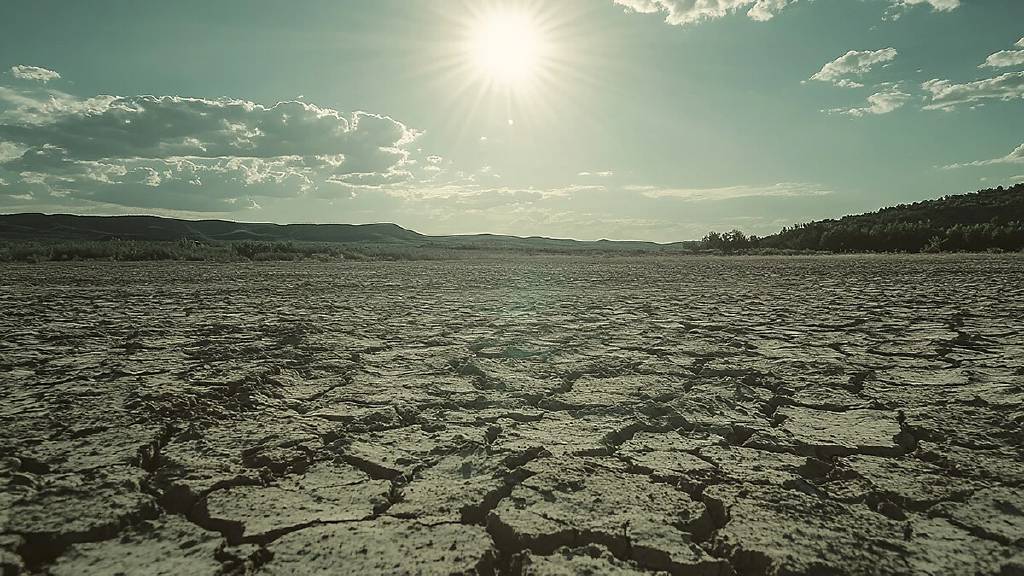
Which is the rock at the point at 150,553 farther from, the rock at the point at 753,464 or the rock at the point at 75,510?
the rock at the point at 753,464

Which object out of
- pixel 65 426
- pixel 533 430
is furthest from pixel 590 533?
pixel 65 426

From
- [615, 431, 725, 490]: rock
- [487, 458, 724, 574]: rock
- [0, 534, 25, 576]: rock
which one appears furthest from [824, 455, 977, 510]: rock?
[0, 534, 25, 576]: rock

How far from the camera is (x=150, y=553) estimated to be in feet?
4.02

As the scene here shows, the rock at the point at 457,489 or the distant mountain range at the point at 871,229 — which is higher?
the distant mountain range at the point at 871,229

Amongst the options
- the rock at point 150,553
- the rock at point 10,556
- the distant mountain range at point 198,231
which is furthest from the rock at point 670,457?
the distant mountain range at point 198,231

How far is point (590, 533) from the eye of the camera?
4.36ft

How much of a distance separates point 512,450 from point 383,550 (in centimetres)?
66

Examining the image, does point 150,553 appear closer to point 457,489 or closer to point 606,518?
point 457,489

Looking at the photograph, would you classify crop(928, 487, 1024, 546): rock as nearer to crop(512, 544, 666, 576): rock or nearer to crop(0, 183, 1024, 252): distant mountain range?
crop(512, 544, 666, 576): rock

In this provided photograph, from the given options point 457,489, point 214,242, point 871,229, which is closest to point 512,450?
point 457,489

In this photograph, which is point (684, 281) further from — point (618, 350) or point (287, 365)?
point (287, 365)

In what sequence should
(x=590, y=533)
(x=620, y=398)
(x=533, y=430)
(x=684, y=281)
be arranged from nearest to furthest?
(x=590, y=533)
(x=533, y=430)
(x=620, y=398)
(x=684, y=281)

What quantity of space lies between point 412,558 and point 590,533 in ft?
1.42

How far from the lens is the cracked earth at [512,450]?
1.25m
